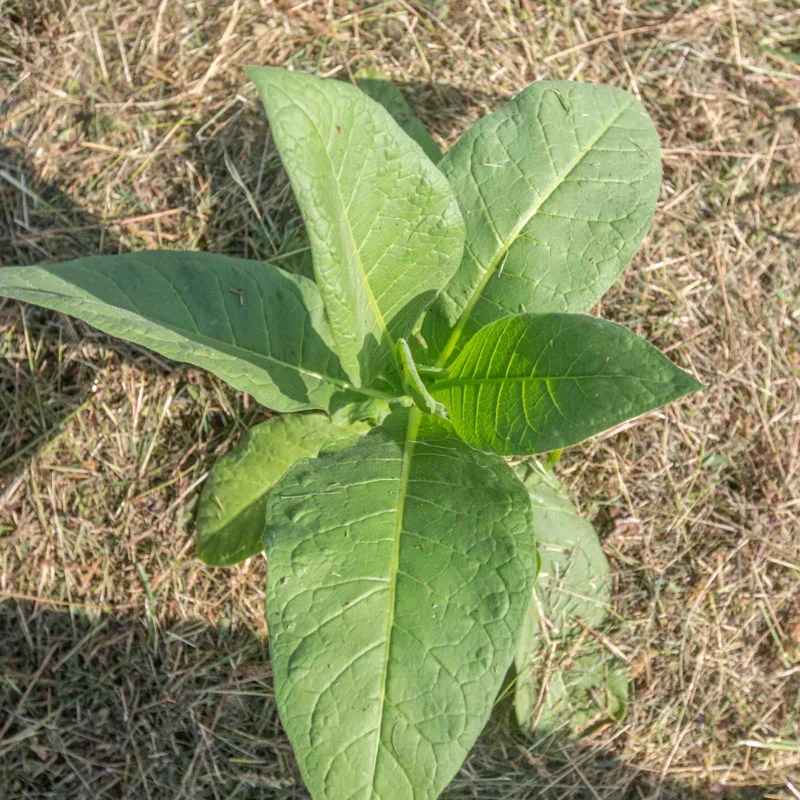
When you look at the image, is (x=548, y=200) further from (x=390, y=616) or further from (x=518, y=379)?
(x=390, y=616)

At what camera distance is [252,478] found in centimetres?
225

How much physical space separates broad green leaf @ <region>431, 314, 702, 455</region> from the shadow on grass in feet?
4.28

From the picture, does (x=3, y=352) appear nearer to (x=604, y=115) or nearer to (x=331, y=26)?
(x=331, y=26)

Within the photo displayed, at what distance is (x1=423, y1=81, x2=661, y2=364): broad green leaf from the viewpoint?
6.51 ft

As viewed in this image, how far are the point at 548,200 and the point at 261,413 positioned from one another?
3.91ft

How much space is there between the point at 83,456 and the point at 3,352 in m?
0.48

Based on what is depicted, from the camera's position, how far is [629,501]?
2.62 metres

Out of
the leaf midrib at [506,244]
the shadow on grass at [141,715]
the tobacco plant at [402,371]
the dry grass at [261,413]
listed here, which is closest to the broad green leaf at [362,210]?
the tobacco plant at [402,371]

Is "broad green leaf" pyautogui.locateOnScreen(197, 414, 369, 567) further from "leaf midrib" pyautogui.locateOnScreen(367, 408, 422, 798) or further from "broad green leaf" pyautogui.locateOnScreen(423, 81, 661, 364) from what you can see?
"broad green leaf" pyautogui.locateOnScreen(423, 81, 661, 364)

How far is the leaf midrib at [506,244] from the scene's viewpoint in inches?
78.9

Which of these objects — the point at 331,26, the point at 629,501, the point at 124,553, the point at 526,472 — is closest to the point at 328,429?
the point at 526,472

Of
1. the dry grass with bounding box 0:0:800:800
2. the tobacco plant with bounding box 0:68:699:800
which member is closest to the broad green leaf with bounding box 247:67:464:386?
the tobacco plant with bounding box 0:68:699:800

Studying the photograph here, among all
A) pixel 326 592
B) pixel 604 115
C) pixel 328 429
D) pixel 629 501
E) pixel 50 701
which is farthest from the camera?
pixel 629 501

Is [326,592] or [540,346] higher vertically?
[540,346]
